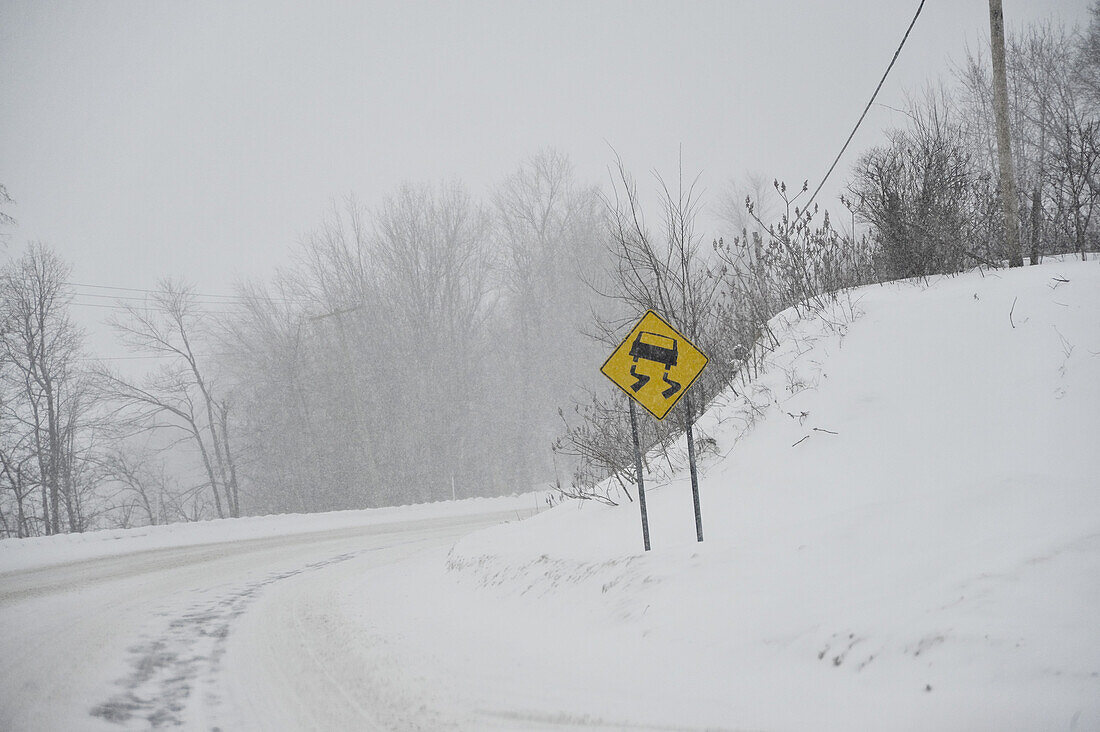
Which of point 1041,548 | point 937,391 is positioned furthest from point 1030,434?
point 1041,548

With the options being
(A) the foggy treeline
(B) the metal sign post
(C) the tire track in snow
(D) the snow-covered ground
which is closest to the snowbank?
(D) the snow-covered ground

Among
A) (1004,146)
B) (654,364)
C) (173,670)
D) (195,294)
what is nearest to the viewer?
(173,670)

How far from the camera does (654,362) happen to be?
661 cm

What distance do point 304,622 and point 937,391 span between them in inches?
289

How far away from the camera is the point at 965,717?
295cm

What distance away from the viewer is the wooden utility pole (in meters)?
9.81

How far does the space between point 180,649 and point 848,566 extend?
6037 mm

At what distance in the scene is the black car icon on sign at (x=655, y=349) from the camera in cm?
660

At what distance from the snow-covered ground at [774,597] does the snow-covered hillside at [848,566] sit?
20 mm

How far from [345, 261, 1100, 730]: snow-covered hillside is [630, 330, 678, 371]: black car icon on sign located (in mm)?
1766

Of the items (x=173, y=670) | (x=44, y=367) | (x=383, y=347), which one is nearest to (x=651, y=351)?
(x=173, y=670)

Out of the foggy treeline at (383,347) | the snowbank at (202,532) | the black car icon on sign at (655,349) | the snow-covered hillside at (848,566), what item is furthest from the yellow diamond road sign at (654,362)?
the foggy treeline at (383,347)

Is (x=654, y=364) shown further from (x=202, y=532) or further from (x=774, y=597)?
(x=202, y=532)

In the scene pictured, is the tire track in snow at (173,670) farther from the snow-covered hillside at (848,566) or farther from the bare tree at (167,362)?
the bare tree at (167,362)
